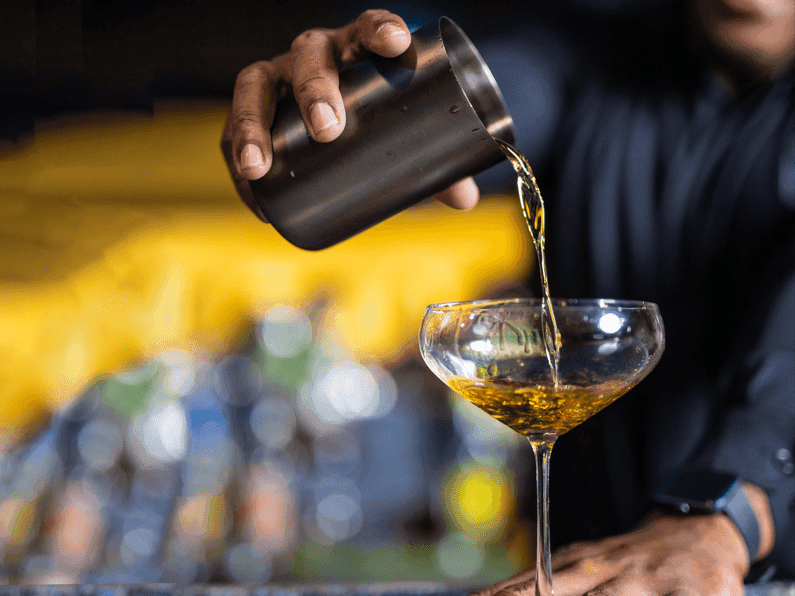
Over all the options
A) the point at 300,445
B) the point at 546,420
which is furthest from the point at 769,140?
the point at 300,445

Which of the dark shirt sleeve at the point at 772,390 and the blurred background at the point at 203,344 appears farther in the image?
the blurred background at the point at 203,344

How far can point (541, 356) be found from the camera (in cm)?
64

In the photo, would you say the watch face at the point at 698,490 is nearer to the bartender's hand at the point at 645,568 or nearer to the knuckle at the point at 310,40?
the bartender's hand at the point at 645,568

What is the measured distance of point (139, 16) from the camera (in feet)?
5.66

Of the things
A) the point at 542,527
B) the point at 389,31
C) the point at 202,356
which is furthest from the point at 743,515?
the point at 202,356

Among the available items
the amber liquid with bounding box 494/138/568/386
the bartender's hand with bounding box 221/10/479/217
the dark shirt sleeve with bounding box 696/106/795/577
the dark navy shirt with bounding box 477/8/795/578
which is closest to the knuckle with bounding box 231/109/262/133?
the bartender's hand with bounding box 221/10/479/217

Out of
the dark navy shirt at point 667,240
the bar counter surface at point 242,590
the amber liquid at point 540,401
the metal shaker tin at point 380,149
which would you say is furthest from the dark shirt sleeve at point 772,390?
→ the metal shaker tin at point 380,149

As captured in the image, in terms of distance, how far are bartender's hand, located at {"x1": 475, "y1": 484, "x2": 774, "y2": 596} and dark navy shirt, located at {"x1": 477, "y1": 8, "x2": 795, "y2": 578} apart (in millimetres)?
647

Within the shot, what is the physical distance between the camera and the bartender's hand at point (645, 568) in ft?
2.14

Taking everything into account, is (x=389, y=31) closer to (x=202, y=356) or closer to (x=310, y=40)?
(x=310, y=40)

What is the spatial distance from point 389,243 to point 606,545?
48.2 inches

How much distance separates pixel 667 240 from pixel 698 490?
789 millimetres

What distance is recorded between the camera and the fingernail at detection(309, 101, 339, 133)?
2.46ft

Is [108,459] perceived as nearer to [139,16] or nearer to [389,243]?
[389,243]
